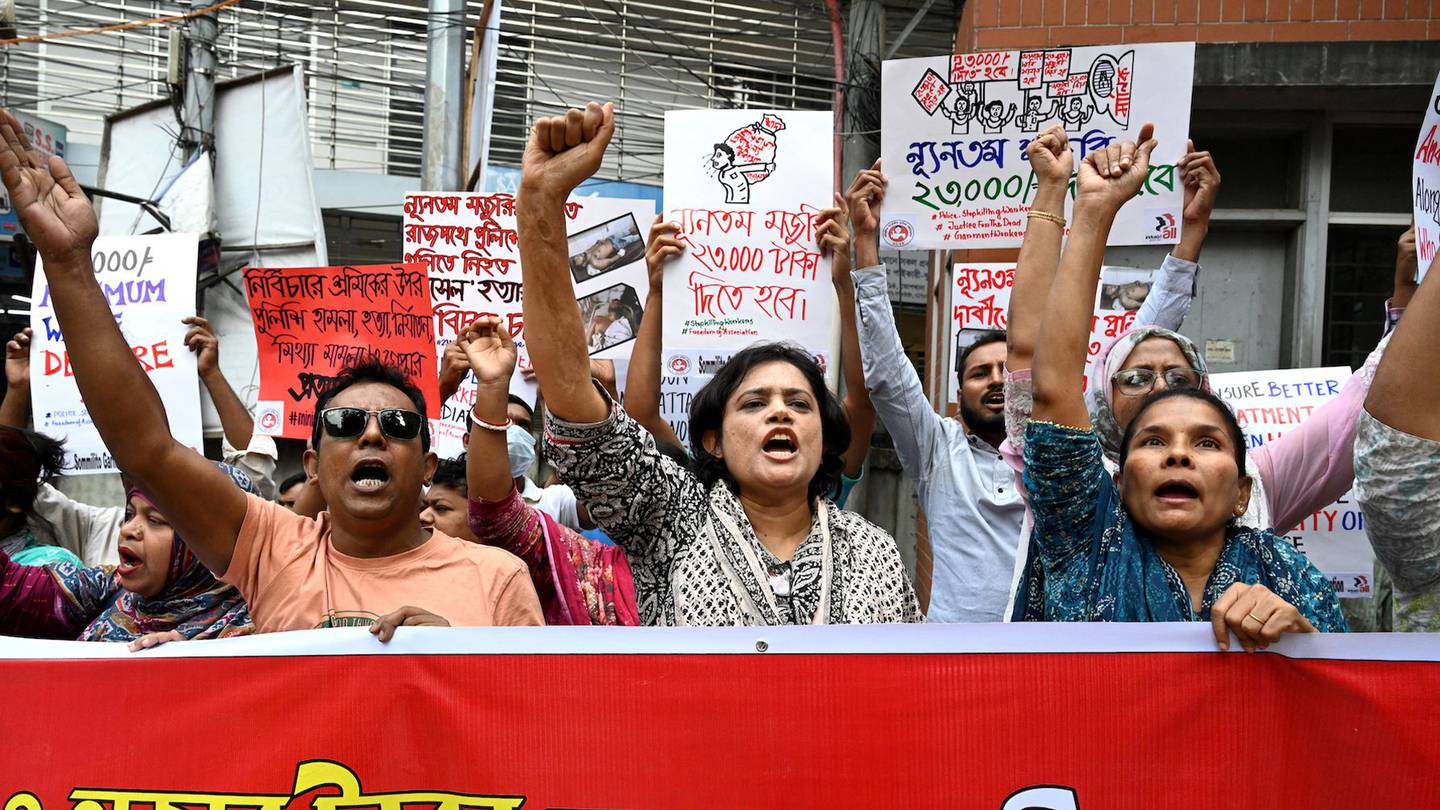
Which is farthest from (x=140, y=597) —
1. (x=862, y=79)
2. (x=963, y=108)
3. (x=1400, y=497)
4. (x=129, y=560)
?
(x=862, y=79)

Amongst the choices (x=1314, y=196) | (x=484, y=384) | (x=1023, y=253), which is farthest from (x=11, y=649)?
(x=1314, y=196)

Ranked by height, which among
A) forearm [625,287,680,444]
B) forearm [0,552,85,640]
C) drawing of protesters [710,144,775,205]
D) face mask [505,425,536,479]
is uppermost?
drawing of protesters [710,144,775,205]

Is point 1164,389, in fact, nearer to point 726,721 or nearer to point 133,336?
point 726,721

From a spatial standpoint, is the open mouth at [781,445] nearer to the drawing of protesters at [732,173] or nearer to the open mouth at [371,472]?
the open mouth at [371,472]

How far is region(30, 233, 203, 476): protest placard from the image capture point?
15.9ft

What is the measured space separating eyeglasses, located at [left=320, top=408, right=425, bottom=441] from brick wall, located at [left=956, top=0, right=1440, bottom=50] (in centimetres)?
452

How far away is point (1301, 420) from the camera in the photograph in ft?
14.4

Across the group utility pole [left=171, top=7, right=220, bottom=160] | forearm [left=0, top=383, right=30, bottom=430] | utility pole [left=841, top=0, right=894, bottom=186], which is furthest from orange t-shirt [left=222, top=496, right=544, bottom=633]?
utility pole [left=171, top=7, right=220, bottom=160]

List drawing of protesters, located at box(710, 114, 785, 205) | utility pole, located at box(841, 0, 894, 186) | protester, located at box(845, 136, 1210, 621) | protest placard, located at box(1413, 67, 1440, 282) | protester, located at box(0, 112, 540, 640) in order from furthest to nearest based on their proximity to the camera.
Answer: utility pole, located at box(841, 0, 894, 186) < drawing of protesters, located at box(710, 114, 785, 205) < protester, located at box(845, 136, 1210, 621) < protest placard, located at box(1413, 67, 1440, 282) < protester, located at box(0, 112, 540, 640)

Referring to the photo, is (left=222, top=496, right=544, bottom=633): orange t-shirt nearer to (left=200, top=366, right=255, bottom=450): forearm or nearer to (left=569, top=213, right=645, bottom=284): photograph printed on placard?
(left=200, top=366, right=255, bottom=450): forearm

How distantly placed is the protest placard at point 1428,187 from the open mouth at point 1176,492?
96cm

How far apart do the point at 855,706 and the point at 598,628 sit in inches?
18.4

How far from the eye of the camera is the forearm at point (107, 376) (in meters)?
2.35

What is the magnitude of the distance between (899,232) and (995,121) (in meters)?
0.52
